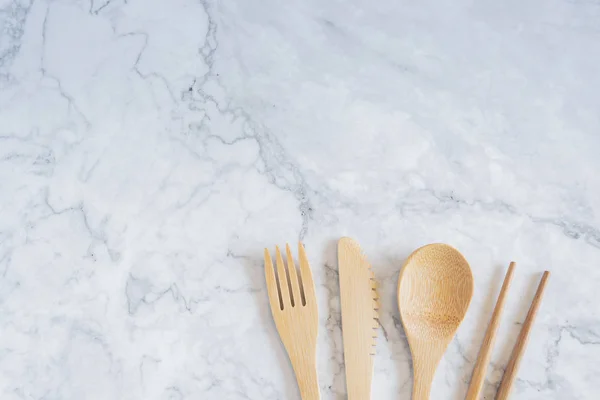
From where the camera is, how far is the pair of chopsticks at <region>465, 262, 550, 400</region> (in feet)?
2.35

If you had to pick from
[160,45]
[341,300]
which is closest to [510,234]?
[341,300]

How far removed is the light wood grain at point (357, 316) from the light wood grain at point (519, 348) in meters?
0.17

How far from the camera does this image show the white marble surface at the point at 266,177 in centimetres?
75

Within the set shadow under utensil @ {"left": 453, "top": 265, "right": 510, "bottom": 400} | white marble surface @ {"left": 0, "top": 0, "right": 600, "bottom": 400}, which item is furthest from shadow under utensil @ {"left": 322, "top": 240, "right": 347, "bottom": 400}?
shadow under utensil @ {"left": 453, "top": 265, "right": 510, "bottom": 400}

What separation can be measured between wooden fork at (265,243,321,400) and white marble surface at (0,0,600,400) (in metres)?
0.02

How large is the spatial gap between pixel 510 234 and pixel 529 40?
268mm

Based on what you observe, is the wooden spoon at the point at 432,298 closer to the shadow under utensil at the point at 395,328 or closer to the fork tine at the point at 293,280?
the shadow under utensil at the point at 395,328

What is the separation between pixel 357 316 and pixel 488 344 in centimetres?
17

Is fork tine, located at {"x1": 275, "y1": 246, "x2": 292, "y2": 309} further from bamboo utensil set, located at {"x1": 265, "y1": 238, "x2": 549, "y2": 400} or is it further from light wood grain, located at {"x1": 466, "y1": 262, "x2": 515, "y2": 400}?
light wood grain, located at {"x1": 466, "y1": 262, "x2": 515, "y2": 400}

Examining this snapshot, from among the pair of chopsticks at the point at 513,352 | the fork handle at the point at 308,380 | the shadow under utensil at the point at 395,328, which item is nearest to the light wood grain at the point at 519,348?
the pair of chopsticks at the point at 513,352

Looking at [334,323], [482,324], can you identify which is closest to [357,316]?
[334,323]

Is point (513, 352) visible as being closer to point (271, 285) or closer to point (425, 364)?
point (425, 364)

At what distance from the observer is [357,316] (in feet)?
2.42

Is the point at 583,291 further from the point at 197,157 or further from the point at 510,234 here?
the point at 197,157
